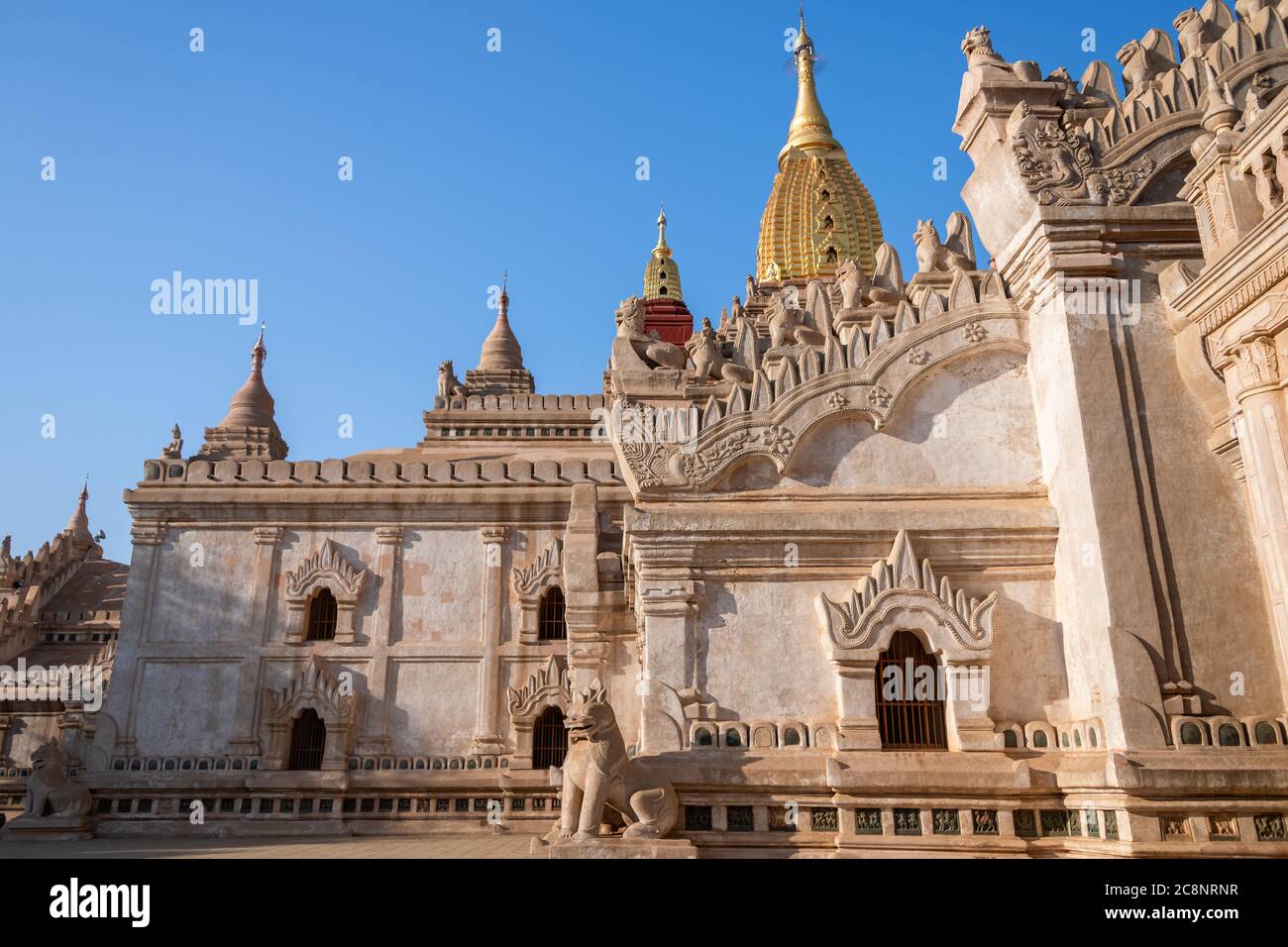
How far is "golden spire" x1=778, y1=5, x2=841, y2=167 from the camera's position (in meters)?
46.2

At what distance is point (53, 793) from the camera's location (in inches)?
837

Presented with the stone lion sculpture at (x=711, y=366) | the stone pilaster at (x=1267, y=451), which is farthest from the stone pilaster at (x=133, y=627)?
the stone pilaster at (x=1267, y=451)

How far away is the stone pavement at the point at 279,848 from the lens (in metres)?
15.1

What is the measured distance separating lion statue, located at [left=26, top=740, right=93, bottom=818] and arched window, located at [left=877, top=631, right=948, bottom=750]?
18559mm

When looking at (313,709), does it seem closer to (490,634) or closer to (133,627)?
(490,634)

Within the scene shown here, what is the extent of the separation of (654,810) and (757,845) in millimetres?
1059

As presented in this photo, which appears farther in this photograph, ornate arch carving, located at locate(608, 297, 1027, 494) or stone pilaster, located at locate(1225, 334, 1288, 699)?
ornate arch carving, located at locate(608, 297, 1027, 494)

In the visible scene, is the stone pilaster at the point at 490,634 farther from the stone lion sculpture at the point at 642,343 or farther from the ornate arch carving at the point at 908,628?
the ornate arch carving at the point at 908,628

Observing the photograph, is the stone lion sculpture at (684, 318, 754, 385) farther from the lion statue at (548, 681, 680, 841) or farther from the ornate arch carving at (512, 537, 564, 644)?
the ornate arch carving at (512, 537, 564, 644)

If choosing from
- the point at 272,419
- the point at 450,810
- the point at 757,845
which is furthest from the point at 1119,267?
the point at 272,419

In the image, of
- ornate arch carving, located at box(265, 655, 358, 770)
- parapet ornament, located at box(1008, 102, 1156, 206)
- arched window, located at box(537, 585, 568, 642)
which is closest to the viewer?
parapet ornament, located at box(1008, 102, 1156, 206)

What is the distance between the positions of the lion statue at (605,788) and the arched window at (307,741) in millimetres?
14778

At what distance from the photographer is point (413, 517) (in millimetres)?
24016

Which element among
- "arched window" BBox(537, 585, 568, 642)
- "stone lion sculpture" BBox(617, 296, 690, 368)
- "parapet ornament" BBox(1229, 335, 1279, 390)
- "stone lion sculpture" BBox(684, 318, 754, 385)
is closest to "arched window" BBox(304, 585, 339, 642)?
"arched window" BBox(537, 585, 568, 642)
